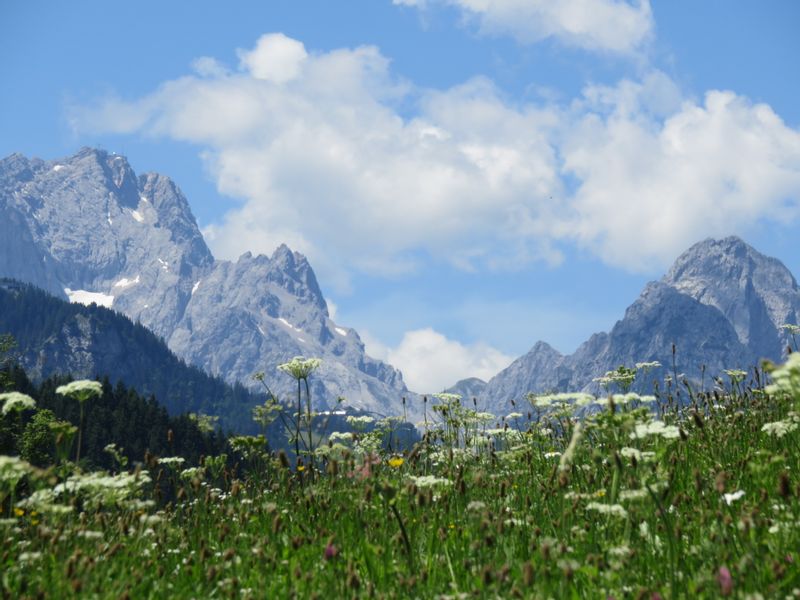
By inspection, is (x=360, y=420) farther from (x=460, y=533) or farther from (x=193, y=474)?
(x=460, y=533)

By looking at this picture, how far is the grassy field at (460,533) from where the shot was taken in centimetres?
505

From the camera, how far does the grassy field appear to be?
16.6 feet

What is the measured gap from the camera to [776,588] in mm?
4652

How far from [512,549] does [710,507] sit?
2.00 m

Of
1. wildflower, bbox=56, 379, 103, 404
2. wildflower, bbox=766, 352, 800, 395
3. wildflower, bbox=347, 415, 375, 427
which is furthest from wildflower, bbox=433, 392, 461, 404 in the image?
wildflower, bbox=766, 352, 800, 395

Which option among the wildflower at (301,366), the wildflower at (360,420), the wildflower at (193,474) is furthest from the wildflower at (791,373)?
the wildflower at (360,420)

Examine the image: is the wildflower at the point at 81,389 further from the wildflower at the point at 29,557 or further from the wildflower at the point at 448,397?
the wildflower at the point at 448,397

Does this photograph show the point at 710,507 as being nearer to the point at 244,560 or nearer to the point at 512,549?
the point at 512,549

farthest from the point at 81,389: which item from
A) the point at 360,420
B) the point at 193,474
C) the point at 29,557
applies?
Result: the point at 360,420

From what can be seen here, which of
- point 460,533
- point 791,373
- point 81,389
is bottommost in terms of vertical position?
point 460,533

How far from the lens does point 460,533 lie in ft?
23.0

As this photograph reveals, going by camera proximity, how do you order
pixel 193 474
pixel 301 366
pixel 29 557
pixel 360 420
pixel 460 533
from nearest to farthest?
pixel 29 557, pixel 460 533, pixel 193 474, pixel 301 366, pixel 360 420

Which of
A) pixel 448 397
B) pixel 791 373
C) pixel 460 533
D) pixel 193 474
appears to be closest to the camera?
pixel 791 373

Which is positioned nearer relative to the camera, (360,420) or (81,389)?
(81,389)
